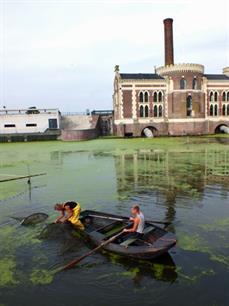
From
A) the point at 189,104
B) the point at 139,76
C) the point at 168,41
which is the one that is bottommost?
the point at 189,104

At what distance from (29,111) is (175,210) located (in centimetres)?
4810

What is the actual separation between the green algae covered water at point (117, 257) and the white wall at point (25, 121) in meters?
34.3

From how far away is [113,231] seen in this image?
10.2m

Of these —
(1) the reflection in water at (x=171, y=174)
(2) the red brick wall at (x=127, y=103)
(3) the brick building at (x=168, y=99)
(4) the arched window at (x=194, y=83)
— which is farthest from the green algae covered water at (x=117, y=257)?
(4) the arched window at (x=194, y=83)

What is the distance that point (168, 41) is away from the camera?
50.5 m

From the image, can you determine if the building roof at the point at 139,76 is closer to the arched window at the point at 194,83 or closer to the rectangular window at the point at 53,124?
→ the arched window at the point at 194,83

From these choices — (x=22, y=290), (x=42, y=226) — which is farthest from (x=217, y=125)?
(x=22, y=290)

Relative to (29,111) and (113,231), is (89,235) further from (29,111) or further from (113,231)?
(29,111)

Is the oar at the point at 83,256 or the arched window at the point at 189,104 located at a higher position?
the arched window at the point at 189,104

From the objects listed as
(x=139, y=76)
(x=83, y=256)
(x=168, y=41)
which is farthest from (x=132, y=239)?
(x=168, y=41)

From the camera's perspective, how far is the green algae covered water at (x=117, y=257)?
7270 millimetres

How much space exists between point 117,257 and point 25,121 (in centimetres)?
4851

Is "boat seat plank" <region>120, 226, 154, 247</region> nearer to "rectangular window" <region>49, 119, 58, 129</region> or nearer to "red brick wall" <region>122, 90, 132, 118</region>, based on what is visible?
"red brick wall" <region>122, 90, 132, 118</region>

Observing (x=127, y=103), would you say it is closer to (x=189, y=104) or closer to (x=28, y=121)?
(x=189, y=104)
